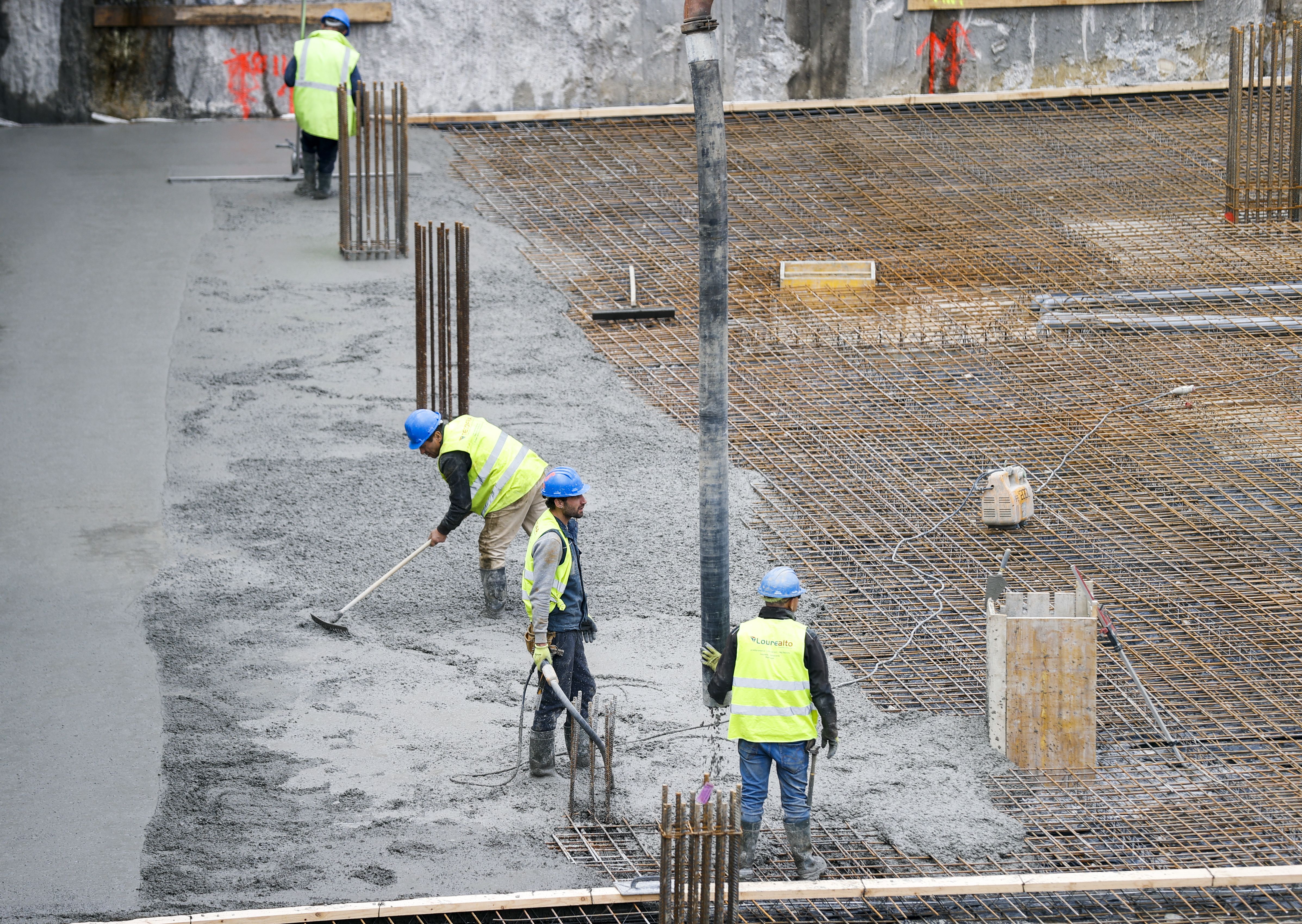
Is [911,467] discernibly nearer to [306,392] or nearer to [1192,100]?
[306,392]

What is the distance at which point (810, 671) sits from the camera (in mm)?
6027

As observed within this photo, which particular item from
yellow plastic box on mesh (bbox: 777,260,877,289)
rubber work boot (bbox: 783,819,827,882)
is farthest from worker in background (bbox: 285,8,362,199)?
Answer: rubber work boot (bbox: 783,819,827,882)

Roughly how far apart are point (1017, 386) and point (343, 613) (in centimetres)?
560

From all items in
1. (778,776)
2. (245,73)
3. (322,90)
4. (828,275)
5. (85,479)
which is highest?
(245,73)

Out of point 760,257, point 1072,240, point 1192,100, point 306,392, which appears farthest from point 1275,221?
point 306,392

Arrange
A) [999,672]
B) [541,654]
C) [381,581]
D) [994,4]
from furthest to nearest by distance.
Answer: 1. [994,4]
2. [381,581]
3. [999,672]
4. [541,654]

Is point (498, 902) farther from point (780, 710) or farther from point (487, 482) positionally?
point (487, 482)

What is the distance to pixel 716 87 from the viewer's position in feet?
21.6

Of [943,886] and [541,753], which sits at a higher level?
[541,753]

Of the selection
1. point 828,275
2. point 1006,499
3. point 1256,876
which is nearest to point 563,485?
point 1256,876

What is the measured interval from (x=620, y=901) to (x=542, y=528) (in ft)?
5.74

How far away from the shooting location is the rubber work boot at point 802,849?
6.00 meters

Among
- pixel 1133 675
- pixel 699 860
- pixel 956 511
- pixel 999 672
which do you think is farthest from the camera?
pixel 956 511

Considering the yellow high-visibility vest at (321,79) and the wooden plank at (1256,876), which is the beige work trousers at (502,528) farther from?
the yellow high-visibility vest at (321,79)
